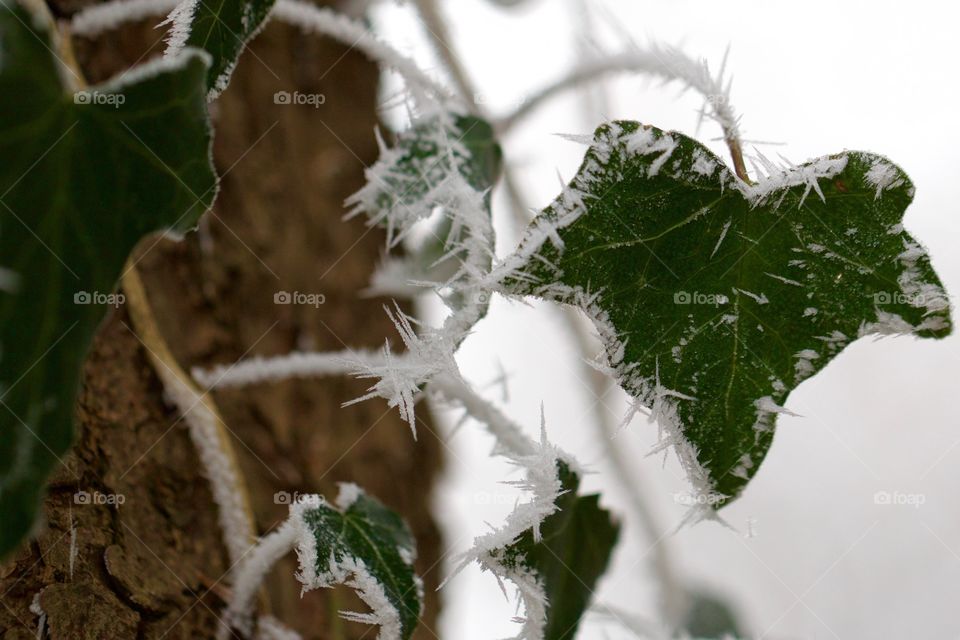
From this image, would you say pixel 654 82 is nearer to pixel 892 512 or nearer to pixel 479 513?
pixel 479 513

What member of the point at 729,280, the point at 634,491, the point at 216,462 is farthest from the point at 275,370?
the point at 634,491

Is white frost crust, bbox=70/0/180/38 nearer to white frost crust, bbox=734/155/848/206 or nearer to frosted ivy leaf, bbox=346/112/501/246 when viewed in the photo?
frosted ivy leaf, bbox=346/112/501/246

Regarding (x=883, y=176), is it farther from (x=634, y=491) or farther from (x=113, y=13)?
(x=634, y=491)

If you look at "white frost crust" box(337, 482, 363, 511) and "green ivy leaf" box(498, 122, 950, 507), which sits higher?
"green ivy leaf" box(498, 122, 950, 507)

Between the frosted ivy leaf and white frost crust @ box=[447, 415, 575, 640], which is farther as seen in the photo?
the frosted ivy leaf

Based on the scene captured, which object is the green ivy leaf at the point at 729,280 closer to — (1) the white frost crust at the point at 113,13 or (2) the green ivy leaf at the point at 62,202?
(2) the green ivy leaf at the point at 62,202

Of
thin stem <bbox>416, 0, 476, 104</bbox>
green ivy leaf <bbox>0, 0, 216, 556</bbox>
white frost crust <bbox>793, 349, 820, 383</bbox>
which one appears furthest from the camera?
thin stem <bbox>416, 0, 476, 104</bbox>

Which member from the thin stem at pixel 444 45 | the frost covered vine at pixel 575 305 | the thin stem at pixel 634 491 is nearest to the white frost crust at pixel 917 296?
the frost covered vine at pixel 575 305

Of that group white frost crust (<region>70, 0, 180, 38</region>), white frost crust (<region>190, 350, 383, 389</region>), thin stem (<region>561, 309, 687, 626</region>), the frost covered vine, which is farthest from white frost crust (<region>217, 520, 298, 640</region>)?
thin stem (<region>561, 309, 687, 626</region>)
